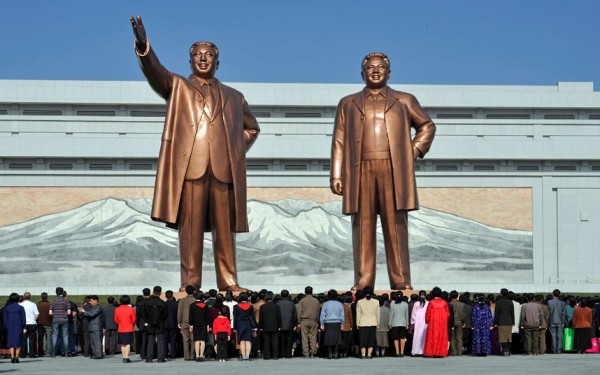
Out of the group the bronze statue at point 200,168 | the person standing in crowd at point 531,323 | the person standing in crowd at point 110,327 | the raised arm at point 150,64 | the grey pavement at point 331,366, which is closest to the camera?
the grey pavement at point 331,366

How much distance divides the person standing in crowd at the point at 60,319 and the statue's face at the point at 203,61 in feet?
11.4

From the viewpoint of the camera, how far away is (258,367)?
41.0 ft

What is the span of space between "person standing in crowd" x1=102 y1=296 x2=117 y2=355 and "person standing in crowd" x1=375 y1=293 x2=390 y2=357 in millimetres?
3545

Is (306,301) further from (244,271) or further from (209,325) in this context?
(244,271)

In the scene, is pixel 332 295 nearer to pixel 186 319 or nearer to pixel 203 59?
pixel 186 319

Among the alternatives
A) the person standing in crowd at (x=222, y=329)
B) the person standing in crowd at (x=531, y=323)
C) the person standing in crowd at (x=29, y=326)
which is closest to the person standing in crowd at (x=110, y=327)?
the person standing in crowd at (x=29, y=326)

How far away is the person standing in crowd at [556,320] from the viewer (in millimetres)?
15305

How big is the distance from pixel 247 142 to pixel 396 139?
2.02 metres

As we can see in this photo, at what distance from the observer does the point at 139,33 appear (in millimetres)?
13328

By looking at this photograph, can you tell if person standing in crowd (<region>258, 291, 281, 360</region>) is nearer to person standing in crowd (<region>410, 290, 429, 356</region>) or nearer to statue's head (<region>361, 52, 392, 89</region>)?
person standing in crowd (<region>410, 290, 429, 356</region>)

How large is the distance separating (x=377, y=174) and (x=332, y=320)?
2.24m

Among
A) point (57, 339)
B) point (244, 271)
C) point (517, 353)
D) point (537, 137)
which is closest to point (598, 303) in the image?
point (517, 353)

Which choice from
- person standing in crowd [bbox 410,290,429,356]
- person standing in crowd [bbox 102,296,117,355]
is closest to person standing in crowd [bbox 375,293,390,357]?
person standing in crowd [bbox 410,290,429,356]

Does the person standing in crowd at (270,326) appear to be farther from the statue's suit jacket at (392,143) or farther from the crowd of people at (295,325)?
the statue's suit jacket at (392,143)
